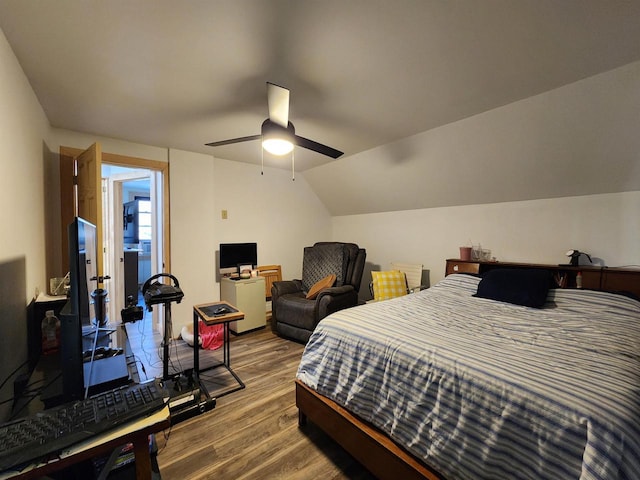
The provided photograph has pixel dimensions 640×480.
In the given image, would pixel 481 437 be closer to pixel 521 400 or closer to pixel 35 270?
pixel 521 400

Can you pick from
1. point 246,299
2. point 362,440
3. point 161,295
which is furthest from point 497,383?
point 246,299

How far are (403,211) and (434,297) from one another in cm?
198

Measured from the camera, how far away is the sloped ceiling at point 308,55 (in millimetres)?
1329

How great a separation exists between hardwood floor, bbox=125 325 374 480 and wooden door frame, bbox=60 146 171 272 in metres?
1.84

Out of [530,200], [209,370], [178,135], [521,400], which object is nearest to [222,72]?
[178,135]

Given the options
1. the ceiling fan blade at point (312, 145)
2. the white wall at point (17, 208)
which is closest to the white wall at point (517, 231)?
the ceiling fan blade at point (312, 145)

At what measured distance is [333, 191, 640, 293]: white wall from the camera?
8.27 ft

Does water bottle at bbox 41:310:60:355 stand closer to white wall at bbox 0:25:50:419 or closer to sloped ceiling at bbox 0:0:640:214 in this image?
white wall at bbox 0:25:50:419

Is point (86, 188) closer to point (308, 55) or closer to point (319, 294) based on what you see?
point (308, 55)

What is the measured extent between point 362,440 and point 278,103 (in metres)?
2.09

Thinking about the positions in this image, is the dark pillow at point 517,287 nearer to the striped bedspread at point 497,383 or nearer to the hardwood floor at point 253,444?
the striped bedspread at point 497,383

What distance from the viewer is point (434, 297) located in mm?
2518

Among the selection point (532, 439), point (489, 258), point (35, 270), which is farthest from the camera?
point (489, 258)

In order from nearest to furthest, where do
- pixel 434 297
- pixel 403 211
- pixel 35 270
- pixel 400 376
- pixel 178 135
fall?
pixel 400 376, pixel 35 270, pixel 434 297, pixel 178 135, pixel 403 211
